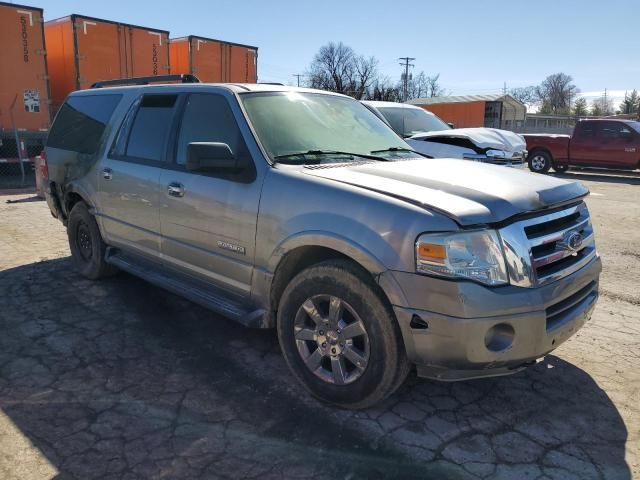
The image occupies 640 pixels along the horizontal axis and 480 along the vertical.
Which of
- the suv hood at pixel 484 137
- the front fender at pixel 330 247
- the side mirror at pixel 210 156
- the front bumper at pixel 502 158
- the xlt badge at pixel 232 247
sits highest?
the suv hood at pixel 484 137

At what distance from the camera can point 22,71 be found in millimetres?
12742

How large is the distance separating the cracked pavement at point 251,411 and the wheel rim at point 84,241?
916mm

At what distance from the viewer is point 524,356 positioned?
9.01 ft

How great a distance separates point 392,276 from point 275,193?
0.97 m

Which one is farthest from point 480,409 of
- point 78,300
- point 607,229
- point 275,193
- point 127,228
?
point 607,229

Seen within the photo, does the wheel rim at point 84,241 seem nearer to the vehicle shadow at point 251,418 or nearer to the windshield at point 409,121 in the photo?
the vehicle shadow at point 251,418

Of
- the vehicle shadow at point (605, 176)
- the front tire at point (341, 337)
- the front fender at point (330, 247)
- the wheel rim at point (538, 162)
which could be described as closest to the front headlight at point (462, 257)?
the front fender at point (330, 247)

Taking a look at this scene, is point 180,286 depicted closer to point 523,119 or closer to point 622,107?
point 523,119

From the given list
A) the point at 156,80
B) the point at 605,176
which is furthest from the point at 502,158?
the point at 605,176

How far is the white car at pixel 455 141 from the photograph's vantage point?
931 centimetres

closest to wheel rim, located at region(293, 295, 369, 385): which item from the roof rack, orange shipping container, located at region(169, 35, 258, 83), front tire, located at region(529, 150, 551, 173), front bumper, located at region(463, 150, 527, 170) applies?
the roof rack

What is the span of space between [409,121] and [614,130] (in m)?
9.35

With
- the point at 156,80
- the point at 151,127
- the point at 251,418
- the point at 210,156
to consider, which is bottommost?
the point at 251,418

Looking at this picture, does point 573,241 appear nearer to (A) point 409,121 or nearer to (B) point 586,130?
(A) point 409,121
